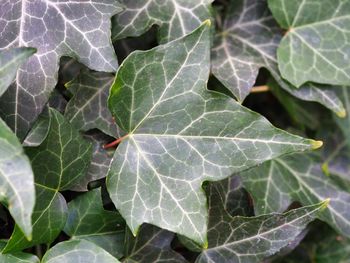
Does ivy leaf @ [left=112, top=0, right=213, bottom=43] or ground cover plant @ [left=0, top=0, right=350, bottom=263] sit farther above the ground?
ivy leaf @ [left=112, top=0, right=213, bottom=43]

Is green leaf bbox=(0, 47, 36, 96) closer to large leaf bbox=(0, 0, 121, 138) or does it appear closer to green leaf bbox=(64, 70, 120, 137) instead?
large leaf bbox=(0, 0, 121, 138)

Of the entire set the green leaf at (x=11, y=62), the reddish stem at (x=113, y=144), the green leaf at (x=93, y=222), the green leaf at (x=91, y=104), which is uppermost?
the green leaf at (x=11, y=62)

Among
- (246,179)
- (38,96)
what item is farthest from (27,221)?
(246,179)

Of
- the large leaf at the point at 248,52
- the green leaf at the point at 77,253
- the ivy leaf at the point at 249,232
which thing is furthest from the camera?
the large leaf at the point at 248,52

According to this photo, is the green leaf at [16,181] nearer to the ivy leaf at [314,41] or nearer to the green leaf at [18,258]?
the green leaf at [18,258]

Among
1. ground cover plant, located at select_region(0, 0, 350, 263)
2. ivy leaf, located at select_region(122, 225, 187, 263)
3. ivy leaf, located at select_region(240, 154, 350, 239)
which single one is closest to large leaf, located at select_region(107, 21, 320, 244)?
ground cover plant, located at select_region(0, 0, 350, 263)

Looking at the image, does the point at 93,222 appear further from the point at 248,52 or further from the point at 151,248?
the point at 248,52

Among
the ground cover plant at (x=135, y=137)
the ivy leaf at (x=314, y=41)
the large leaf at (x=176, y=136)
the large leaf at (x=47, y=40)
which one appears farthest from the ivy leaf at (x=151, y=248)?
the ivy leaf at (x=314, y=41)
